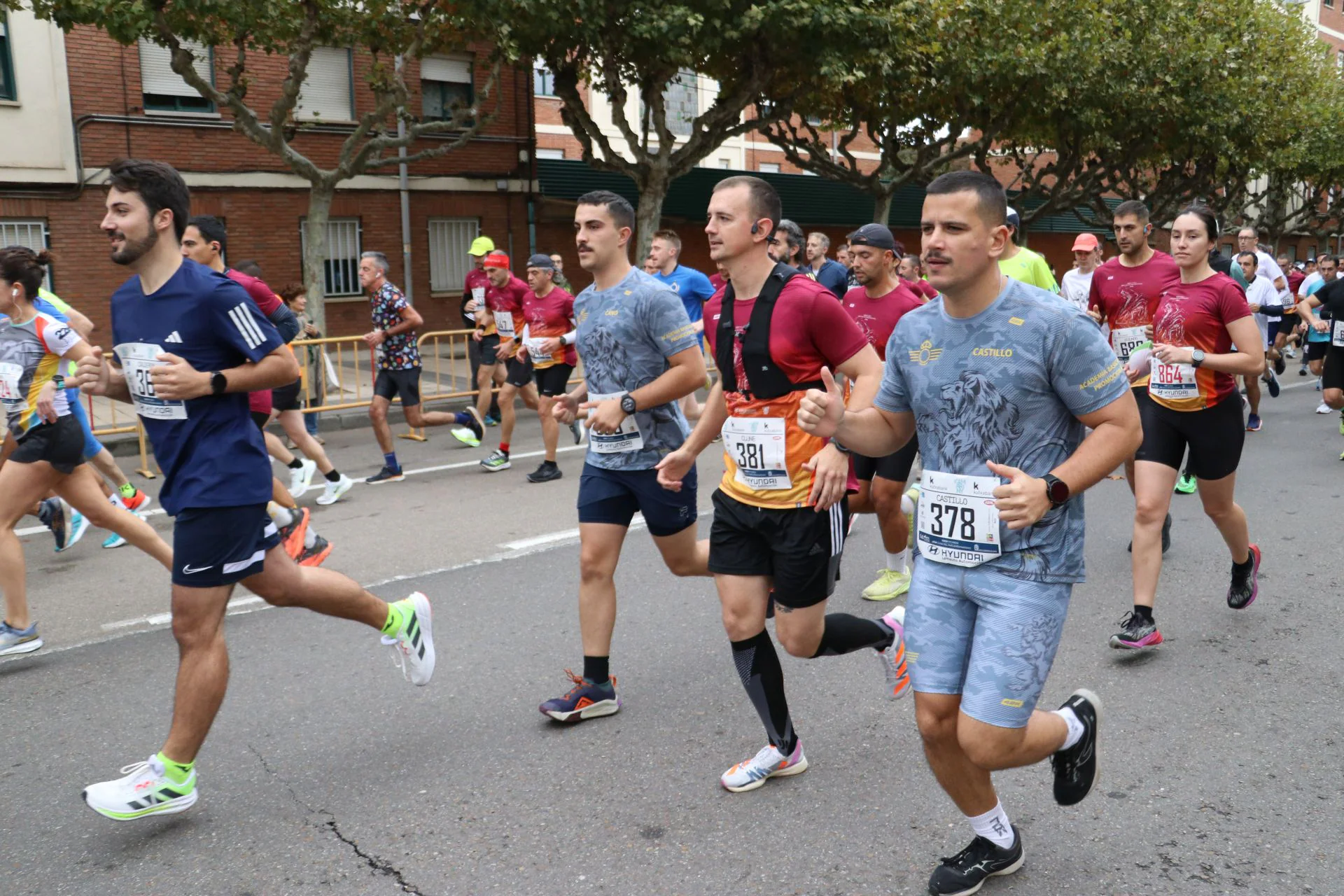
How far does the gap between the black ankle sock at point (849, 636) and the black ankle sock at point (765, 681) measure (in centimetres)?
18

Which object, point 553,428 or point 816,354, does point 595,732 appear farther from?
point 553,428

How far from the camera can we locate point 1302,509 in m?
7.89

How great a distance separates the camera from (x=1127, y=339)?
248 inches

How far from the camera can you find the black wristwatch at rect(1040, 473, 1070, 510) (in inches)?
110

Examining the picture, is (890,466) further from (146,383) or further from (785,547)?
(146,383)

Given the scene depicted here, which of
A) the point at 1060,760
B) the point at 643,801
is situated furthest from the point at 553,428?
the point at 1060,760

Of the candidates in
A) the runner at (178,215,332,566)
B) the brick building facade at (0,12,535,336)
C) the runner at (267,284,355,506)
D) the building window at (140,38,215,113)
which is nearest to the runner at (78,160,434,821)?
the runner at (178,215,332,566)

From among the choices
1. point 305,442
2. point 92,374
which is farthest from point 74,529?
point 92,374

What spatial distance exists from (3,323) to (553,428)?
4.34 metres

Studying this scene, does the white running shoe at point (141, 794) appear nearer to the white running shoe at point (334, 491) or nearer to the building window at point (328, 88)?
the white running shoe at point (334, 491)

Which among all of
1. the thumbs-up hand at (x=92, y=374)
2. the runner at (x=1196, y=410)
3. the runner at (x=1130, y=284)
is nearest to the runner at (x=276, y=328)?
the thumbs-up hand at (x=92, y=374)

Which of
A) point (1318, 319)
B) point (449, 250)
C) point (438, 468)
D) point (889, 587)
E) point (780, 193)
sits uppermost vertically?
point (780, 193)

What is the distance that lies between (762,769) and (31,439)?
3.63 meters

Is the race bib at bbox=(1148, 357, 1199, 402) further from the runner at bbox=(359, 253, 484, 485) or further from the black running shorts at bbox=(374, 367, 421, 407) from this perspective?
the black running shorts at bbox=(374, 367, 421, 407)
